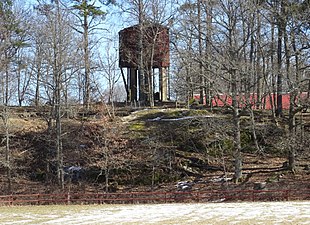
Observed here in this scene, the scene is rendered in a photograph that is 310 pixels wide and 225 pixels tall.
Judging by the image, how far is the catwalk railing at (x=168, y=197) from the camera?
2033cm

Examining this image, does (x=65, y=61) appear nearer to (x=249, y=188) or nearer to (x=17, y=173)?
(x=17, y=173)

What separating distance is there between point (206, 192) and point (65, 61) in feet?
39.2

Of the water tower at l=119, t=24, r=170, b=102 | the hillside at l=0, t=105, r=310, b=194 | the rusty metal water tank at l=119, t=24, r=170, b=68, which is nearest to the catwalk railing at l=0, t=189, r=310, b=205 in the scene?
the hillside at l=0, t=105, r=310, b=194

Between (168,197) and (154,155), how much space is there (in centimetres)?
472

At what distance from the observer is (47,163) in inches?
1134

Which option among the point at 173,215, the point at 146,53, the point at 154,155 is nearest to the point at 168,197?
the point at 154,155

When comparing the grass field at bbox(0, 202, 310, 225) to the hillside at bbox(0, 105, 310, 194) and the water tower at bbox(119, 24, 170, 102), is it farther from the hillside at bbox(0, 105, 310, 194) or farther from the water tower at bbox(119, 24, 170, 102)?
the water tower at bbox(119, 24, 170, 102)

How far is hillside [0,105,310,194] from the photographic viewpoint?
2435 centimetres

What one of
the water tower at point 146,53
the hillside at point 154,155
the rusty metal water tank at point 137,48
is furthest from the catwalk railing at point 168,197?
the rusty metal water tank at point 137,48

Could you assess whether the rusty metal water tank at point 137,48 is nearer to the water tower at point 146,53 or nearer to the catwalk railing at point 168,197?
the water tower at point 146,53

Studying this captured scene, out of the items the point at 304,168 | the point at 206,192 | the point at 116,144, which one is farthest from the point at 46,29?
the point at 304,168

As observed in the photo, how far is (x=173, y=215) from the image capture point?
52.1 ft

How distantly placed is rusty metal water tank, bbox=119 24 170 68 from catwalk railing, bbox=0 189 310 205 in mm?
14572

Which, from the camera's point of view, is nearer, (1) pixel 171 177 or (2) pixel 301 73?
(2) pixel 301 73
